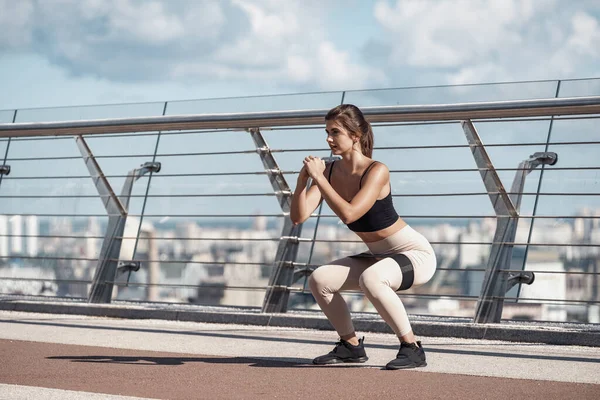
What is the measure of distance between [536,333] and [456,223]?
1151mm

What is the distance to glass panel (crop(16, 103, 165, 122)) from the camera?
8.24 metres

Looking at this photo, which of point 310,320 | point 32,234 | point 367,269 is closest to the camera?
point 367,269

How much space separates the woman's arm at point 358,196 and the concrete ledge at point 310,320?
1582 millimetres

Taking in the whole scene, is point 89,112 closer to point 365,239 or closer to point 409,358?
point 365,239

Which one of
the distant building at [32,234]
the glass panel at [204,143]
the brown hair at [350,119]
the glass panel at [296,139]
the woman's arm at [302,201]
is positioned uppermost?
the glass panel at [204,143]

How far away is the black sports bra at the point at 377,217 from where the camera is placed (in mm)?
5164

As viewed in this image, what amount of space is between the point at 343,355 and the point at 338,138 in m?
1.08

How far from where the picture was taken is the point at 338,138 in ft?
17.1

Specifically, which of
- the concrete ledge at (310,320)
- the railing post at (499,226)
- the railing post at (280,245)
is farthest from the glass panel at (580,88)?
the railing post at (280,245)

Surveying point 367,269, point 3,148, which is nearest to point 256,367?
point 367,269

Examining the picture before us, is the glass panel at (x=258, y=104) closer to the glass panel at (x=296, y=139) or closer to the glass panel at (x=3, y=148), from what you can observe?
the glass panel at (x=296, y=139)

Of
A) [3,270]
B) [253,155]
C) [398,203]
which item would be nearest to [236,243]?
[253,155]

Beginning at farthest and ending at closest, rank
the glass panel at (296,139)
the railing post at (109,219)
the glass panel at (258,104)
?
the railing post at (109,219) → the glass panel at (296,139) → the glass panel at (258,104)

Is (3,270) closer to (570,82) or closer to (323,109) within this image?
(323,109)
